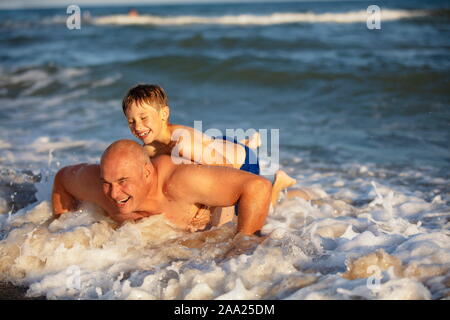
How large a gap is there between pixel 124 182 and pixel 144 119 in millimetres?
751

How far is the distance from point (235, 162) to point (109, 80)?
7.22m

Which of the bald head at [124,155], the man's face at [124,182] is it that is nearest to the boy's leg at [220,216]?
the man's face at [124,182]

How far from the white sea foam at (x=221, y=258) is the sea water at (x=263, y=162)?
0.01 m

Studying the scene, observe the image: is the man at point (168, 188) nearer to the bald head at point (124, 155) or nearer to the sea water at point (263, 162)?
the bald head at point (124, 155)

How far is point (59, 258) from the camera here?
336 cm

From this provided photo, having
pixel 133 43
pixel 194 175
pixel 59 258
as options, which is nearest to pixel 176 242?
pixel 194 175

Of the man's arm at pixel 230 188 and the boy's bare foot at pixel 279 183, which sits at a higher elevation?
the man's arm at pixel 230 188

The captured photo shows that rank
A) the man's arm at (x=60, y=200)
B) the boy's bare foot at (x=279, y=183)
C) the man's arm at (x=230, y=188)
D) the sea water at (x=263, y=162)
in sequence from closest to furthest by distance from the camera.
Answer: the sea water at (x=263, y=162), the man's arm at (x=230, y=188), the man's arm at (x=60, y=200), the boy's bare foot at (x=279, y=183)

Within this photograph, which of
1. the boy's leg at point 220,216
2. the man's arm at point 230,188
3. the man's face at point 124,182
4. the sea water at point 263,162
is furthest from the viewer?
the boy's leg at point 220,216

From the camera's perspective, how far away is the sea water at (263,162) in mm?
3039

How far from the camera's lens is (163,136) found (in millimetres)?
4082
